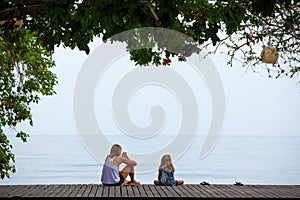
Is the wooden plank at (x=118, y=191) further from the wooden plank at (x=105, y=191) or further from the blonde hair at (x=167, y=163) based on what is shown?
the blonde hair at (x=167, y=163)

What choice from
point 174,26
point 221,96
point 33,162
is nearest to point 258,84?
point 33,162

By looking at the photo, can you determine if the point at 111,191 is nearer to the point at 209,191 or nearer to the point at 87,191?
the point at 87,191

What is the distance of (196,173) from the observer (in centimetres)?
3403

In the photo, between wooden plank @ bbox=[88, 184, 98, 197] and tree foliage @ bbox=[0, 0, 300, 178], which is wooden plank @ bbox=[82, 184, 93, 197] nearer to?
wooden plank @ bbox=[88, 184, 98, 197]

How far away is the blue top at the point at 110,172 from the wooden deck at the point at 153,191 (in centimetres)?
19

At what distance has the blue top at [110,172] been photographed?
1343 centimetres

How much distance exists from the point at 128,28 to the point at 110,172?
17.5 ft

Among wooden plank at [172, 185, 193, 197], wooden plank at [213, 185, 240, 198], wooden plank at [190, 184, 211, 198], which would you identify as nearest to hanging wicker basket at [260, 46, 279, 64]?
wooden plank at [213, 185, 240, 198]

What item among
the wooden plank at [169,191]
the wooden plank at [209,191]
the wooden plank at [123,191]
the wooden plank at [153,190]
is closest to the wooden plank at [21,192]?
the wooden plank at [123,191]

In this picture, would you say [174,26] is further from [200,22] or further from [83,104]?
[83,104]

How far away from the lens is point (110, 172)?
13.5 metres

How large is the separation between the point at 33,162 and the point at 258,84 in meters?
13.2

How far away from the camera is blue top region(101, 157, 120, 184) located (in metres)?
13.4

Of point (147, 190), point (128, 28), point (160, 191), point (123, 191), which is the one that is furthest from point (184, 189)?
point (128, 28)
